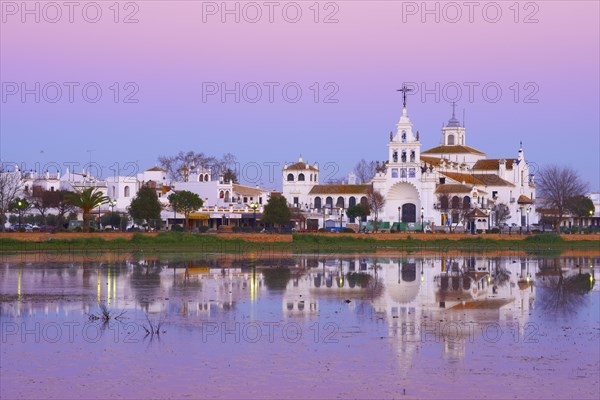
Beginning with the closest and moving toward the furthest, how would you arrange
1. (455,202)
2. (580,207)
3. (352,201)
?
(455,202), (352,201), (580,207)

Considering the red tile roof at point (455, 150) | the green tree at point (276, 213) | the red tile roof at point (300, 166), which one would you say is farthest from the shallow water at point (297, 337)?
the red tile roof at point (455, 150)

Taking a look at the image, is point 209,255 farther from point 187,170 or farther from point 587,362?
point 187,170

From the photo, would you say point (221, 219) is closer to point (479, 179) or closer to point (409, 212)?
point (409, 212)

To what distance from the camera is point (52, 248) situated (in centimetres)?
6212

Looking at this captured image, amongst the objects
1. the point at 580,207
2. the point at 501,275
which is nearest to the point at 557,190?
the point at 580,207

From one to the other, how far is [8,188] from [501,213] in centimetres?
4356

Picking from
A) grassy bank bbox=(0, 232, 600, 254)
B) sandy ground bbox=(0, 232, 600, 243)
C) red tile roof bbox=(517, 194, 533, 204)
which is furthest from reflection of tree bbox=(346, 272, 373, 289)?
red tile roof bbox=(517, 194, 533, 204)

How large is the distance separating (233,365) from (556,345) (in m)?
6.90

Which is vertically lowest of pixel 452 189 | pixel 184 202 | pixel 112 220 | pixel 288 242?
pixel 288 242

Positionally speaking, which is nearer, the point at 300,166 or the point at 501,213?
the point at 501,213

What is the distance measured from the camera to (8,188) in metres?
94.6

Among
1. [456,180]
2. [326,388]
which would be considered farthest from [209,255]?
[456,180]

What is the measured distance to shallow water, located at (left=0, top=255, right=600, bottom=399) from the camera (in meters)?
18.5

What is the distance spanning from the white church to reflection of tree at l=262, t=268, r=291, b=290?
162 ft
